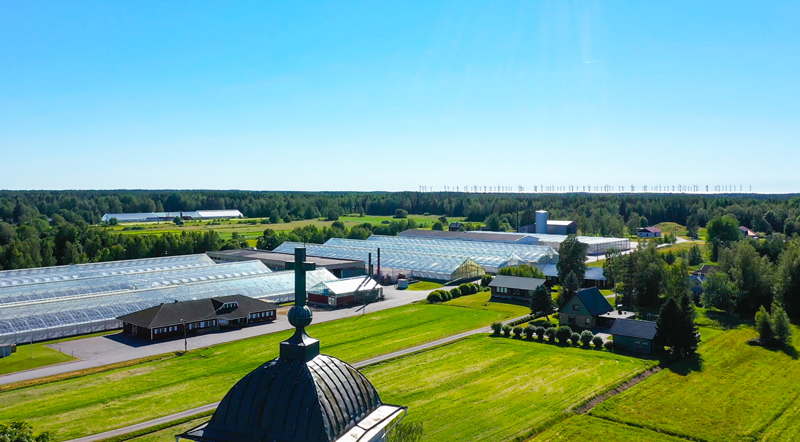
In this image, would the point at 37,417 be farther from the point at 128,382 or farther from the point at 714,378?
the point at 714,378

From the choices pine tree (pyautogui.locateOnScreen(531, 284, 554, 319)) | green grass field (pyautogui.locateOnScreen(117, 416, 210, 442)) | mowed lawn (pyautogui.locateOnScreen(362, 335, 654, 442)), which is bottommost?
mowed lawn (pyautogui.locateOnScreen(362, 335, 654, 442))

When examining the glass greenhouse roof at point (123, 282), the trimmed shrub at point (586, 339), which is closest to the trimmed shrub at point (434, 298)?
the trimmed shrub at point (586, 339)

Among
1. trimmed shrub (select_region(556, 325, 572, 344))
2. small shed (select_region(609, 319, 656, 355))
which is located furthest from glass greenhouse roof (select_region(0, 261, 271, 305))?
small shed (select_region(609, 319, 656, 355))

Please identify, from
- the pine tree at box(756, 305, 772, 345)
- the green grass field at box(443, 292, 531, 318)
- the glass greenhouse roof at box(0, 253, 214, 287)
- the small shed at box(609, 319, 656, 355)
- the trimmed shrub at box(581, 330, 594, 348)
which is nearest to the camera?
the small shed at box(609, 319, 656, 355)

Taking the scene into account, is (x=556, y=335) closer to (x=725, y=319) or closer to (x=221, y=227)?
(x=725, y=319)

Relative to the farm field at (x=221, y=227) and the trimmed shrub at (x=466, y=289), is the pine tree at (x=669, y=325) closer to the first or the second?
the trimmed shrub at (x=466, y=289)

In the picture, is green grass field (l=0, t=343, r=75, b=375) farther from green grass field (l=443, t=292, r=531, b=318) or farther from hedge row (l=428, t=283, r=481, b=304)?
green grass field (l=443, t=292, r=531, b=318)
